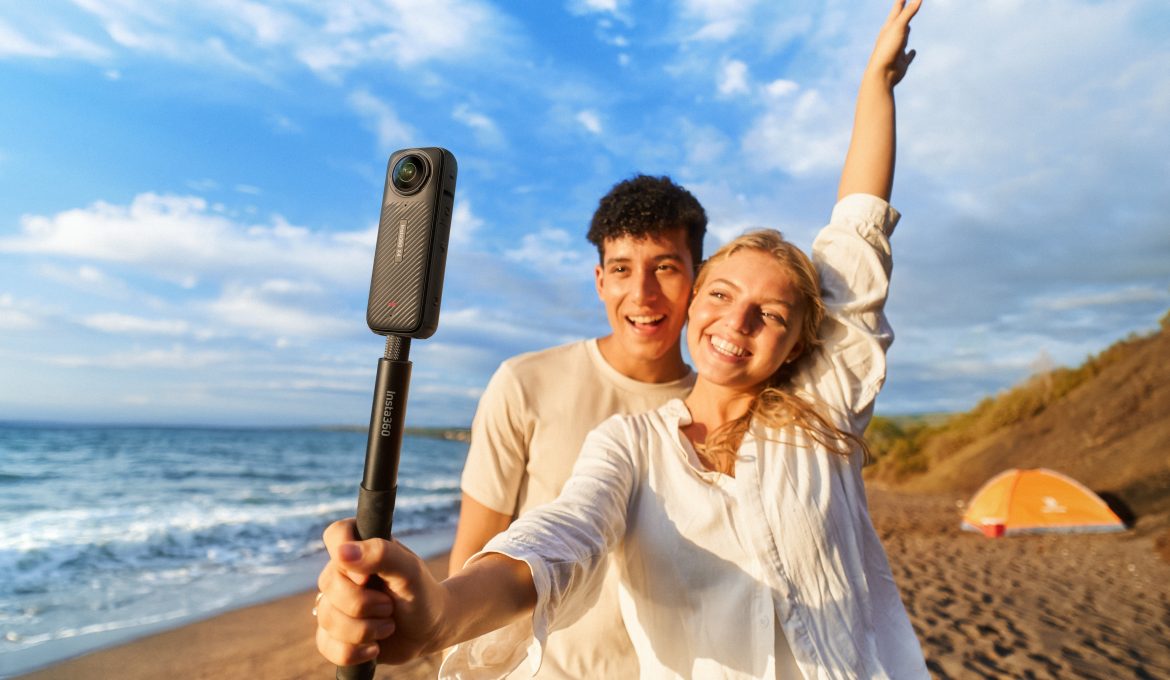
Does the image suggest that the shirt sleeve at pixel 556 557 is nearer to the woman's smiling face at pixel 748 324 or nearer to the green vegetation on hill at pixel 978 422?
the woman's smiling face at pixel 748 324

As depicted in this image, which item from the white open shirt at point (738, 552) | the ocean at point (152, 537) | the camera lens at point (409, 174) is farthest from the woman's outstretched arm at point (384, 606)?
the ocean at point (152, 537)

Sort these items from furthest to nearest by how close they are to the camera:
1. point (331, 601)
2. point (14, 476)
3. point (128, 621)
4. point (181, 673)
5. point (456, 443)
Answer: point (456, 443) < point (14, 476) < point (128, 621) < point (181, 673) < point (331, 601)

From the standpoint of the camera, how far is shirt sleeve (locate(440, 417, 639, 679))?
130 cm

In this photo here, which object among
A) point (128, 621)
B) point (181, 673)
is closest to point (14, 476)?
point (128, 621)

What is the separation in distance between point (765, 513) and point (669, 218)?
1.32m

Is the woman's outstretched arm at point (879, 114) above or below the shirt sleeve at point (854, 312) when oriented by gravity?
above

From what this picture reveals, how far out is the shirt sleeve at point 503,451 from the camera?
2572 millimetres

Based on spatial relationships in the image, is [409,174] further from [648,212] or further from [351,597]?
[648,212]

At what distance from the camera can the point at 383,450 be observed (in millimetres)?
1039

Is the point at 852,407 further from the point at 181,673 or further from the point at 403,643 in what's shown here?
the point at 181,673

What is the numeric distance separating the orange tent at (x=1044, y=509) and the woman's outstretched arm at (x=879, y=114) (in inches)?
435

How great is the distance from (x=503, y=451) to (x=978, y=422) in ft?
67.7

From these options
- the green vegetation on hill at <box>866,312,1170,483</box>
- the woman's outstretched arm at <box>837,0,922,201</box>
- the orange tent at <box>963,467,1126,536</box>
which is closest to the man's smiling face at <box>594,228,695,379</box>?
the woman's outstretched arm at <box>837,0,922,201</box>

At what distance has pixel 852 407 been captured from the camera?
1.99 m
